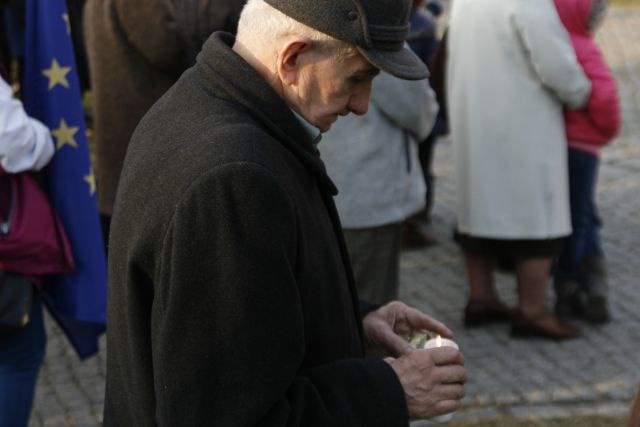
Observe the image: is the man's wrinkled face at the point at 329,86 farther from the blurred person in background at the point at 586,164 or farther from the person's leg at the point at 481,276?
the person's leg at the point at 481,276

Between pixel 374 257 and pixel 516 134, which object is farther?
pixel 516 134

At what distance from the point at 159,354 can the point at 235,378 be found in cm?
13

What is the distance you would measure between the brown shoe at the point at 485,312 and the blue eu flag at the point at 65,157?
247cm

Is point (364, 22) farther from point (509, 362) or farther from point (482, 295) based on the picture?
point (482, 295)

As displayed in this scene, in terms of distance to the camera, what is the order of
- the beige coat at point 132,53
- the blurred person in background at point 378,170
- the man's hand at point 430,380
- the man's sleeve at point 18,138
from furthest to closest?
the blurred person in background at point 378,170
the beige coat at point 132,53
the man's sleeve at point 18,138
the man's hand at point 430,380

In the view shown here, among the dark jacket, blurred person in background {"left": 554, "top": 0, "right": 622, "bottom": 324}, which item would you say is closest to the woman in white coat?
blurred person in background {"left": 554, "top": 0, "right": 622, "bottom": 324}

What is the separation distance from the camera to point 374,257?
4.52m

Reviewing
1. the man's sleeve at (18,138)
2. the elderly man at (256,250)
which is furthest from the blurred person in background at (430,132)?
the elderly man at (256,250)

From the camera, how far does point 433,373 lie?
2168 mm

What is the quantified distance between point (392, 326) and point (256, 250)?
2.44 ft

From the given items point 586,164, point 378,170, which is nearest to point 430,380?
point 378,170

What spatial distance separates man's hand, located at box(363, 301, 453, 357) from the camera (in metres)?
2.48

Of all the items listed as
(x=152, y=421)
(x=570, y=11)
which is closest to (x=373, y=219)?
(x=570, y=11)

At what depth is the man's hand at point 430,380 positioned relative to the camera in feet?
7.03
